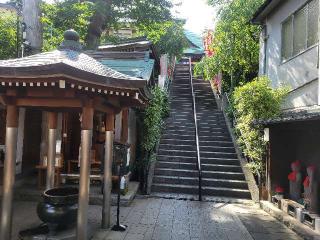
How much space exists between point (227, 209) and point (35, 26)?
10.8m

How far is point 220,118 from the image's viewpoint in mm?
17906

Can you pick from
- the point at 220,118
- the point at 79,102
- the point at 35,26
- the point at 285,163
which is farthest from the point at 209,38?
the point at 79,102

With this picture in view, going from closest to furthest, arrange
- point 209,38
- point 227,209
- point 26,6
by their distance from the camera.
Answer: point 227,209 → point 26,6 → point 209,38

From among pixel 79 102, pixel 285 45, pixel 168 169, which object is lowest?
pixel 168 169

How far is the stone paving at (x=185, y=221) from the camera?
7.50 meters

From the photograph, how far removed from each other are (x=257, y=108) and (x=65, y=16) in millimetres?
9678

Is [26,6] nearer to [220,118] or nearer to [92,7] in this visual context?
[92,7]

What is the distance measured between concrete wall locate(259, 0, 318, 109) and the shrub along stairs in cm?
328

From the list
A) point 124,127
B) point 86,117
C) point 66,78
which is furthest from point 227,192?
point 66,78

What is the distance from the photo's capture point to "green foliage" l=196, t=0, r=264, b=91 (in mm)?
17375

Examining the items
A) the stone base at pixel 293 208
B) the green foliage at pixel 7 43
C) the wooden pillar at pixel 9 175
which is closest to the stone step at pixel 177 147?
the stone base at pixel 293 208

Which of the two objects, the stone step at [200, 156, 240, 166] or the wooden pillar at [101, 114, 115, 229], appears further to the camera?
the stone step at [200, 156, 240, 166]

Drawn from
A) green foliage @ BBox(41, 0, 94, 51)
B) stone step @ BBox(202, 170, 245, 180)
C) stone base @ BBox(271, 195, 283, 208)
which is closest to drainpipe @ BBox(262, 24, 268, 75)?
stone step @ BBox(202, 170, 245, 180)

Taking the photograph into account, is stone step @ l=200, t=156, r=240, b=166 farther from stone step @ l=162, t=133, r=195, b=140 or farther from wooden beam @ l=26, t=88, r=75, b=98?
wooden beam @ l=26, t=88, r=75, b=98
